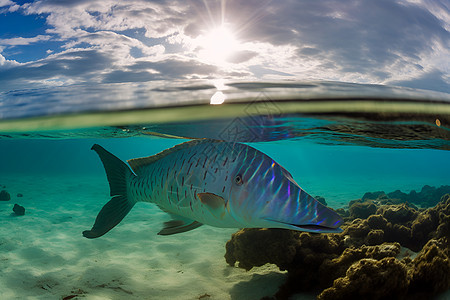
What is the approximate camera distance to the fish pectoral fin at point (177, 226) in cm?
297

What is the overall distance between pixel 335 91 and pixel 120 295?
5395mm

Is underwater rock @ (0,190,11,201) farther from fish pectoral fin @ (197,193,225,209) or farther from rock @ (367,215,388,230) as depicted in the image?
rock @ (367,215,388,230)

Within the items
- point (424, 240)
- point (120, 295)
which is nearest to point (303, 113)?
point (424, 240)

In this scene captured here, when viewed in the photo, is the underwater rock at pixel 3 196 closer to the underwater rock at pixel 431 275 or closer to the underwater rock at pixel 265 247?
the underwater rock at pixel 265 247

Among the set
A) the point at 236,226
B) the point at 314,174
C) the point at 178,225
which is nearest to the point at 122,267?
the point at 178,225

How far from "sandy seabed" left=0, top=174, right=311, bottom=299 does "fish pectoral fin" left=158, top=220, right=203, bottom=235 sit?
0.92m

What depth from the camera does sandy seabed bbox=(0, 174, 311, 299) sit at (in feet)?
14.5

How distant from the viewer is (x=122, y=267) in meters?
5.77

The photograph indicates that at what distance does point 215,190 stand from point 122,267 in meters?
4.34

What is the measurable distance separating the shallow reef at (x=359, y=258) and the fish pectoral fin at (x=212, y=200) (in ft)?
6.09

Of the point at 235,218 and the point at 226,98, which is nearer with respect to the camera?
the point at 235,218

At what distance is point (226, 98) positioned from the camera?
5.54 meters

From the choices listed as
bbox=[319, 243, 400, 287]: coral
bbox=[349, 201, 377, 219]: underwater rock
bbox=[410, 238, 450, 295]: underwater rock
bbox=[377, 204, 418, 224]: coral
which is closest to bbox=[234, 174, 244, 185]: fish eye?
bbox=[319, 243, 400, 287]: coral

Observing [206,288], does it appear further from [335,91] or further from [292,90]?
[335,91]
